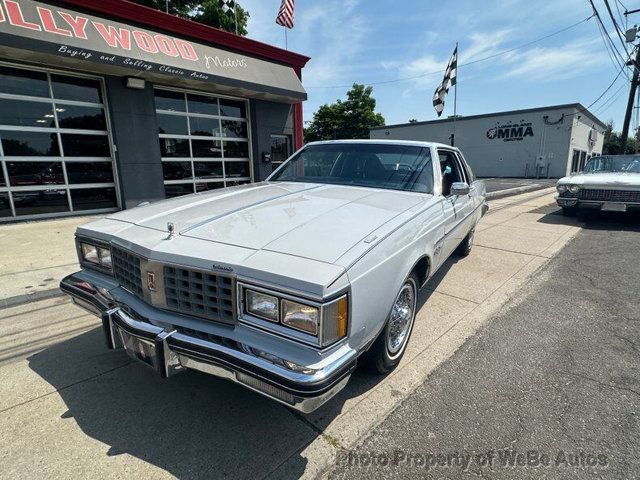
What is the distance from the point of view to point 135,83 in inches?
324

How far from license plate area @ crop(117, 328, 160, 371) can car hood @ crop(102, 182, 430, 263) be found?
63cm

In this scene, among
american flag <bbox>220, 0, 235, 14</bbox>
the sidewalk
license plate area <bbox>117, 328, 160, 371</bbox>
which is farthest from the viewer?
american flag <bbox>220, 0, 235, 14</bbox>

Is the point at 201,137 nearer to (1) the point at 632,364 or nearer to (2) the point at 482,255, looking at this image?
(2) the point at 482,255

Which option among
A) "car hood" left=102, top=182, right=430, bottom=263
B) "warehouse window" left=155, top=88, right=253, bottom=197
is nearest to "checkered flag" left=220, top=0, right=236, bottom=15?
"warehouse window" left=155, top=88, right=253, bottom=197

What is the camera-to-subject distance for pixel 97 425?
6.59ft

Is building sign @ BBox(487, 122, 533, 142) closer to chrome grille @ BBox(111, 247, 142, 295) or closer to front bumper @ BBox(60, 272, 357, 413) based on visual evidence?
front bumper @ BBox(60, 272, 357, 413)

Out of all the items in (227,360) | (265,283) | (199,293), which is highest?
(265,283)

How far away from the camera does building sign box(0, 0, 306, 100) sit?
20.2 ft

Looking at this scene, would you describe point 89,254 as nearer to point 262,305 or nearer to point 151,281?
point 151,281

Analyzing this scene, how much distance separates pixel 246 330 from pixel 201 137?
9631 millimetres

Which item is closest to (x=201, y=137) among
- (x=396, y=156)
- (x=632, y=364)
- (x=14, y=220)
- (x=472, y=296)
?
(x=14, y=220)

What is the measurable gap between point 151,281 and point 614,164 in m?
10.8

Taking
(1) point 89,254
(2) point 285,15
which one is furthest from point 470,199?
(2) point 285,15

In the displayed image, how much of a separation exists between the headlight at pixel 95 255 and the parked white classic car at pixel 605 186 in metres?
9.20
